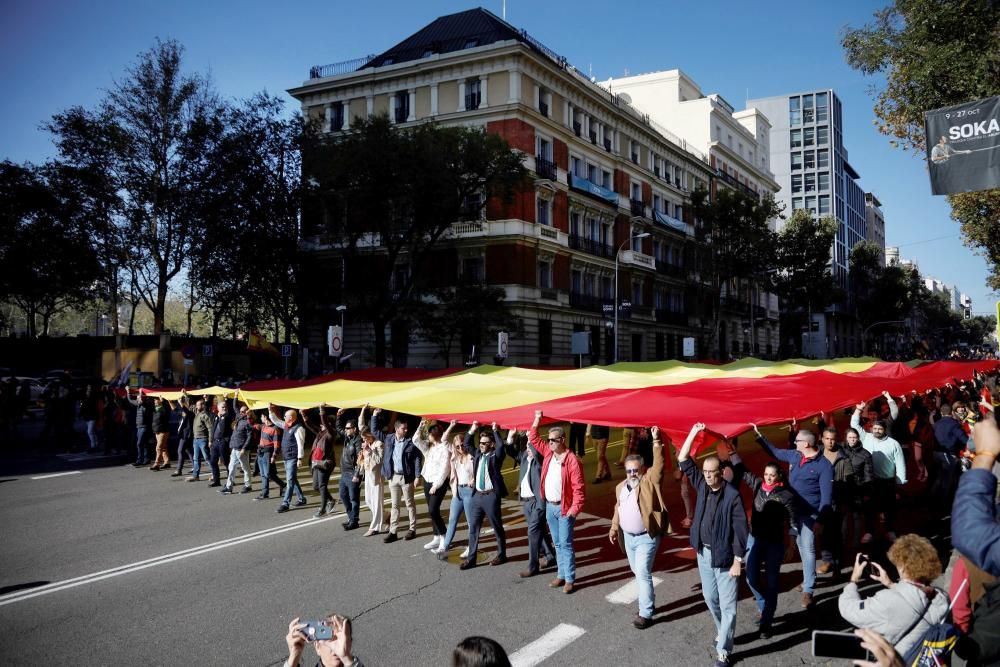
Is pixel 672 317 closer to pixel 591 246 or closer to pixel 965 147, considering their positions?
pixel 591 246

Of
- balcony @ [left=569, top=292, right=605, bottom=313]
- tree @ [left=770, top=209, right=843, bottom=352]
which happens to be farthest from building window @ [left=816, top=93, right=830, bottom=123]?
balcony @ [left=569, top=292, right=605, bottom=313]

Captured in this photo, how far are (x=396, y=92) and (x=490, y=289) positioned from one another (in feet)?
51.7

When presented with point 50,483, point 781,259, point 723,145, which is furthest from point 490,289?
point 723,145

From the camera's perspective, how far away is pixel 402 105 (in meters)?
41.5

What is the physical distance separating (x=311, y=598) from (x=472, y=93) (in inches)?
1428

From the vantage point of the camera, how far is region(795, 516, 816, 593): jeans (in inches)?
298

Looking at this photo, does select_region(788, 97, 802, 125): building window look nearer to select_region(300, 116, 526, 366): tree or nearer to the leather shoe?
select_region(300, 116, 526, 366): tree

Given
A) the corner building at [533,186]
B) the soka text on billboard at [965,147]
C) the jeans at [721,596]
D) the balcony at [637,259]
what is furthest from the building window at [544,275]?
the jeans at [721,596]

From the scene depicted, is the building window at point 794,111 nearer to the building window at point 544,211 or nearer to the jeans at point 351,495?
the building window at point 544,211

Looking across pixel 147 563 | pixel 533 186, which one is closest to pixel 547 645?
pixel 147 563

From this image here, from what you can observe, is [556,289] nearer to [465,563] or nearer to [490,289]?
[490,289]

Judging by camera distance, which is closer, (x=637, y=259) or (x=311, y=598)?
(x=311, y=598)

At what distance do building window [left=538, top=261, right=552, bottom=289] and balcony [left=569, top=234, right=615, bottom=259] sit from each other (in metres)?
2.82

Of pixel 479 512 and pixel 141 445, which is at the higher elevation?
pixel 479 512
